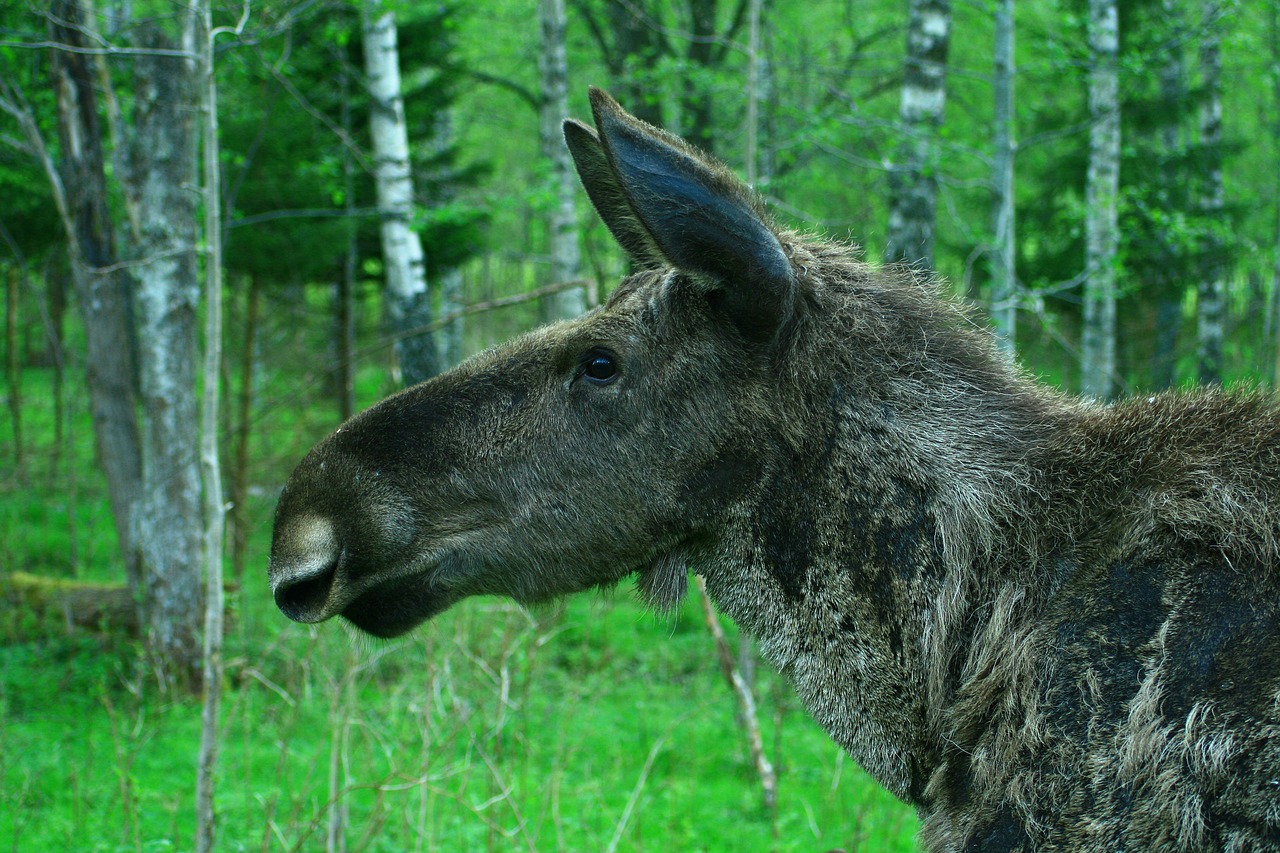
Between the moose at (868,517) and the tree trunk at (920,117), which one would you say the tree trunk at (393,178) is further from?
the moose at (868,517)

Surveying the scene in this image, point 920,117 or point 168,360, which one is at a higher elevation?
point 920,117

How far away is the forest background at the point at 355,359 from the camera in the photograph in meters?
5.91

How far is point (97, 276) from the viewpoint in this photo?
8812 mm

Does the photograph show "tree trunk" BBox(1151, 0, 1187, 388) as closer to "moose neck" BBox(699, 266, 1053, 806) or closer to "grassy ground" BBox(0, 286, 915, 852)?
"grassy ground" BBox(0, 286, 915, 852)

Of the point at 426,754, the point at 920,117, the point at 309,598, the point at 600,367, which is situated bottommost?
the point at 426,754

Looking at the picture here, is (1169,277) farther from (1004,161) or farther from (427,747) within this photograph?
(427,747)

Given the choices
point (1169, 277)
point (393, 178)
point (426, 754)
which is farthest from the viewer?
point (1169, 277)

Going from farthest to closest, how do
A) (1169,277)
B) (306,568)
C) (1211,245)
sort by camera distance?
(1169,277), (1211,245), (306,568)

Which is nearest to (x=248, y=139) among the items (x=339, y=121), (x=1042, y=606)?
(x=339, y=121)

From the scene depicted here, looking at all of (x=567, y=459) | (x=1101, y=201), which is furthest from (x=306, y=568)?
(x=1101, y=201)

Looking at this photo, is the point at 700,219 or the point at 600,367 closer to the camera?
the point at 700,219

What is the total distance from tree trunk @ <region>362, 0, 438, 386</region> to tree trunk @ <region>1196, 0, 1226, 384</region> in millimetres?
12144

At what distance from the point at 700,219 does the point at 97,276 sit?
26.0ft

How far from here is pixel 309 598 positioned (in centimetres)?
281
